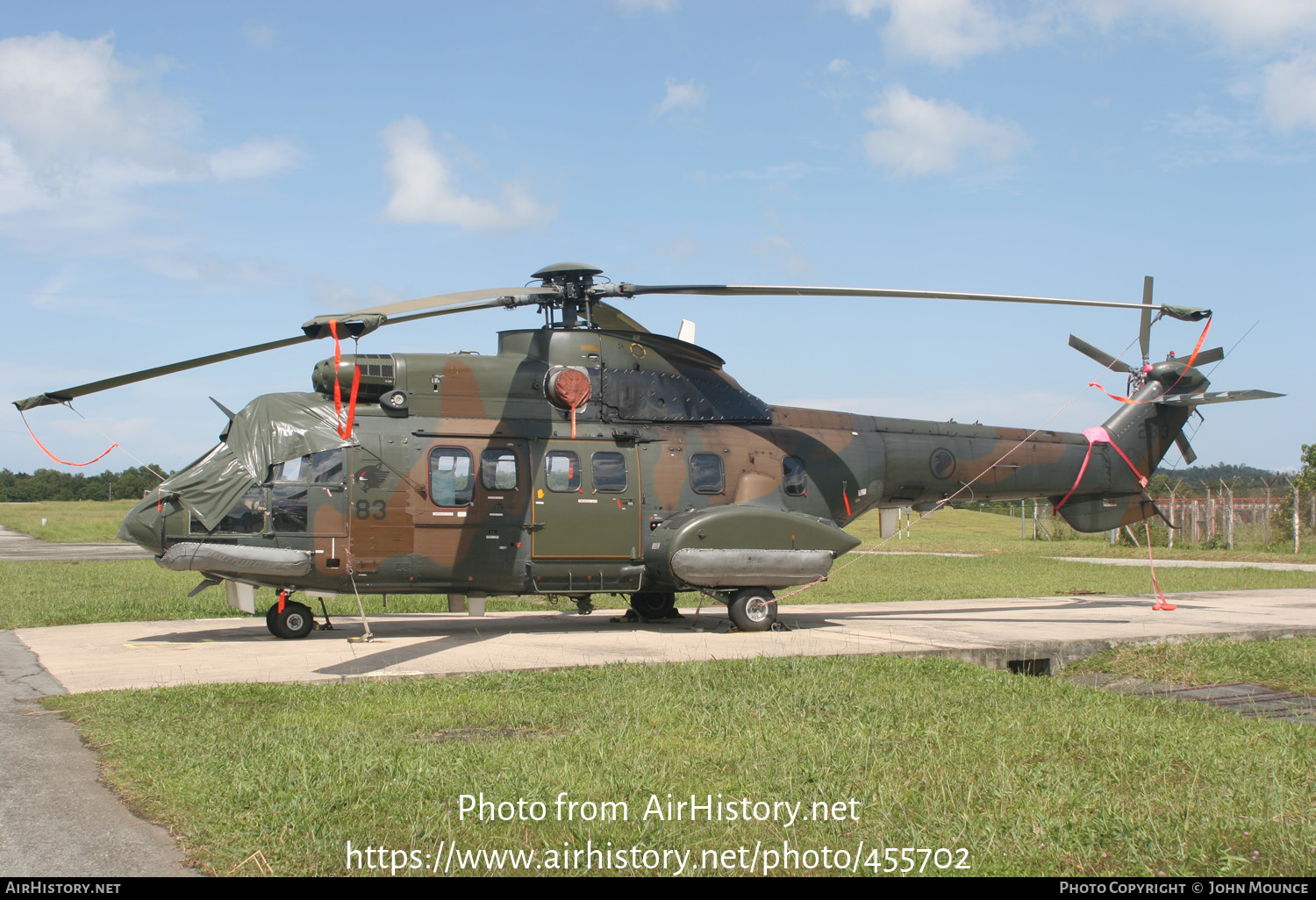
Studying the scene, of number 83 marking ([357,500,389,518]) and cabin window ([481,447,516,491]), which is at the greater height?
cabin window ([481,447,516,491])

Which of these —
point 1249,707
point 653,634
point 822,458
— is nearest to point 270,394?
point 653,634

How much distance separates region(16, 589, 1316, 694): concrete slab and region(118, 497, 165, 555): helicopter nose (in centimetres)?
126

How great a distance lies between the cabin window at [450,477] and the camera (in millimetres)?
12602

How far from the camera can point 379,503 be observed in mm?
12359

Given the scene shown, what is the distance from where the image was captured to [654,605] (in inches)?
599

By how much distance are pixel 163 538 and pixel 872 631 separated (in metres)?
8.92

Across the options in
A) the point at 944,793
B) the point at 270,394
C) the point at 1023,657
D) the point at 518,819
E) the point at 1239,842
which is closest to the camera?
the point at 1239,842

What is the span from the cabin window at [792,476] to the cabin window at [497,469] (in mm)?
4008

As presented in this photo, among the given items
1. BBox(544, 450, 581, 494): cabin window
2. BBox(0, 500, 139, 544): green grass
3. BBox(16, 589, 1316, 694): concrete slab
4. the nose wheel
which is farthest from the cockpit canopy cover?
BBox(0, 500, 139, 544): green grass

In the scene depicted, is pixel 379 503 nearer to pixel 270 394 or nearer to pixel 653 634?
pixel 270 394

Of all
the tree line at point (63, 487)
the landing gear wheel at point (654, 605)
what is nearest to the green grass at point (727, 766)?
the landing gear wheel at point (654, 605)

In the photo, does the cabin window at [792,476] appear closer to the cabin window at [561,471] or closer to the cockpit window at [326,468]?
the cabin window at [561,471]

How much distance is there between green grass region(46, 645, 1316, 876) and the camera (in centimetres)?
473

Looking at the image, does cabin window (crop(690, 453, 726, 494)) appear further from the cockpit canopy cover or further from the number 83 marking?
the cockpit canopy cover
